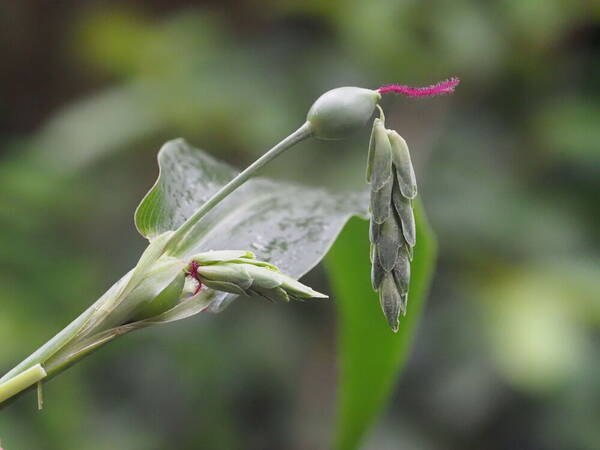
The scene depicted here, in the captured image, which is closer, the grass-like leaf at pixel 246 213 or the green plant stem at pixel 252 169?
the green plant stem at pixel 252 169

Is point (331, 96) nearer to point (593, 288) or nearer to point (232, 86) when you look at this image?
point (593, 288)

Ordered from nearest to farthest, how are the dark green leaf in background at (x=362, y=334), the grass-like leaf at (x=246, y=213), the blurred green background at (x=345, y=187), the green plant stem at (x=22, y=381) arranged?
the green plant stem at (x=22, y=381)
the grass-like leaf at (x=246, y=213)
the dark green leaf in background at (x=362, y=334)
the blurred green background at (x=345, y=187)

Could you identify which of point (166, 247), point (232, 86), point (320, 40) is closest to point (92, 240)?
point (232, 86)

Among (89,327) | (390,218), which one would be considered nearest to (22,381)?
(89,327)

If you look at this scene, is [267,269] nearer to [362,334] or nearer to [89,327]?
[89,327]

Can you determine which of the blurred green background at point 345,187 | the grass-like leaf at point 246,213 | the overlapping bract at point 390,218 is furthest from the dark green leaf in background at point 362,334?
the blurred green background at point 345,187

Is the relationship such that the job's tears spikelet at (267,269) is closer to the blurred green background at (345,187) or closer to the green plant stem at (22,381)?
the green plant stem at (22,381)

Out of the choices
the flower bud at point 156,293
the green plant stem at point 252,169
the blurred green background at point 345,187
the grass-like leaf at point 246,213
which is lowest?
the blurred green background at point 345,187
